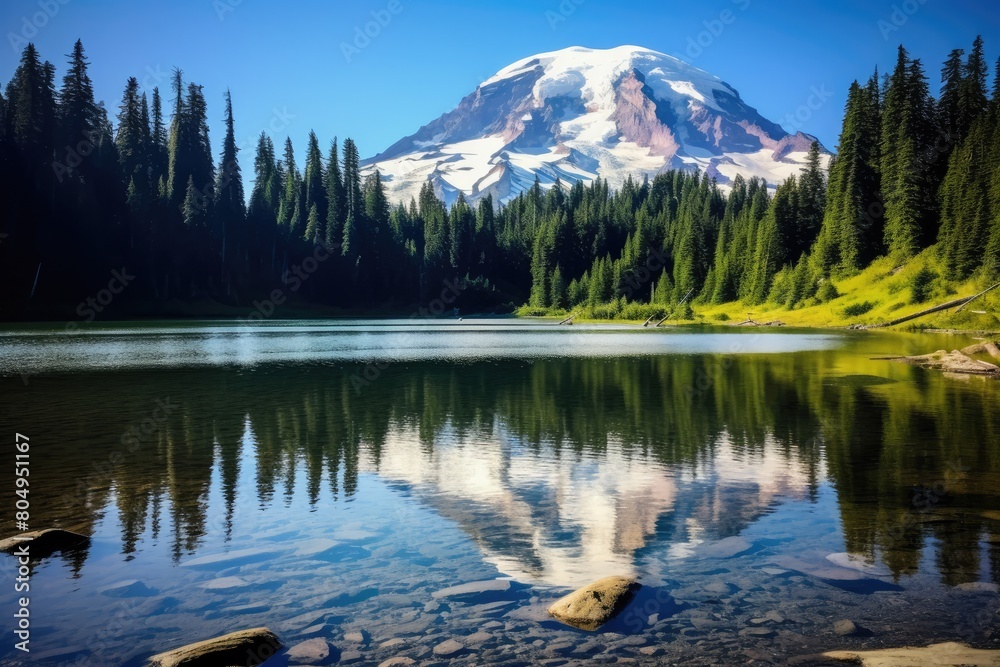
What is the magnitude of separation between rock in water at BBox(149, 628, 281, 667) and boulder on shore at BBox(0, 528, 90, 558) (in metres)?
5.10

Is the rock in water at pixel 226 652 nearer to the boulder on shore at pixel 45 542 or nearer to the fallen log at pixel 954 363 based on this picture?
the boulder on shore at pixel 45 542

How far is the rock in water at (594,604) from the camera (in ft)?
30.0

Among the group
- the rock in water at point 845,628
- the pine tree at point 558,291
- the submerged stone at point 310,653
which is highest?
the pine tree at point 558,291

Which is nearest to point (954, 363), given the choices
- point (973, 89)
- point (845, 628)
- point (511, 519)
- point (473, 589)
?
point (511, 519)

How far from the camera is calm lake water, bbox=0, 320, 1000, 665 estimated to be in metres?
9.05

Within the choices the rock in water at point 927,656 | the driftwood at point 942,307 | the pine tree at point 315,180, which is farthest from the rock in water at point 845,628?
the pine tree at point 315,180

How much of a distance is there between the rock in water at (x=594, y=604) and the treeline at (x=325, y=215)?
288 ft

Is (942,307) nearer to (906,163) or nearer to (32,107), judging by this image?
(906,163)

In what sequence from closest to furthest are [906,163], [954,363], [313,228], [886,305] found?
[954,363]
[886,305]
[906,163]
[313,228]

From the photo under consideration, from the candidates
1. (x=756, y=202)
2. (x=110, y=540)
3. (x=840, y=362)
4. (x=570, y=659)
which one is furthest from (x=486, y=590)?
(x=756, y=202)

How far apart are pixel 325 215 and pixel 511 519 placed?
177755 mm

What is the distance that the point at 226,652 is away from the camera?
8133 millimetres

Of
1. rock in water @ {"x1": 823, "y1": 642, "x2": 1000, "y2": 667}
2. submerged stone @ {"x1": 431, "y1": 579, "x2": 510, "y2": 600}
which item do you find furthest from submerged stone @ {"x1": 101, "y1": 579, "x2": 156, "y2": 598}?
rock in water @ {"x1": 823, "y1": 642, "x2": 1000, "y2": 667}

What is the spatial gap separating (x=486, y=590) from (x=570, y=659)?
2343 mm
